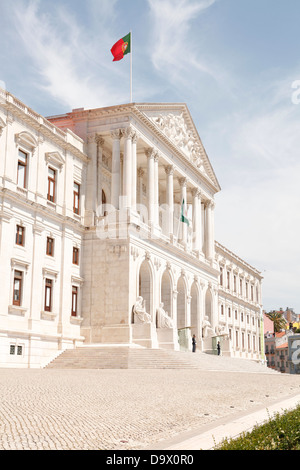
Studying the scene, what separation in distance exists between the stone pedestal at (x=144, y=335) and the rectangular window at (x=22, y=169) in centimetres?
1241

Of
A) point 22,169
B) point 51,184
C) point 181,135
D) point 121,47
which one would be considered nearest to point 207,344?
point 181,135

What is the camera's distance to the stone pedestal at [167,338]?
3938 centimetres

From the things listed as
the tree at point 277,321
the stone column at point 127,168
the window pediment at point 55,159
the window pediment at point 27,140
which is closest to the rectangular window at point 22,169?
the window pediment at point 27,140

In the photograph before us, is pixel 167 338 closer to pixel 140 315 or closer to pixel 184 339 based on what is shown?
pixel 140 315

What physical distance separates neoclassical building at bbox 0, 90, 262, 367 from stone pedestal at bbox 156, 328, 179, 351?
0.08 m

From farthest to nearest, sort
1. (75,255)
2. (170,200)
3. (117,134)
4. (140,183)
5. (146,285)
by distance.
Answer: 1. (140,183)
2. (170,200)
3. (146,285)
4. (117,134)
5. (75,255)

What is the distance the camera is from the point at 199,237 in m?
55.6

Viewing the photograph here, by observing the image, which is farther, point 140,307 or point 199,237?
point 199,237

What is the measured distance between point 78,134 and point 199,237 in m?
17.9

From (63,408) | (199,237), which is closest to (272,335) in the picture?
(199,237)

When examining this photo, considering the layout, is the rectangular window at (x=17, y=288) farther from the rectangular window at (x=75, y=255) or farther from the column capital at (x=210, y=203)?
the column capital at (x=210, y=203)

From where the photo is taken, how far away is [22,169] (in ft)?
116

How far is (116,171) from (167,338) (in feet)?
42.8

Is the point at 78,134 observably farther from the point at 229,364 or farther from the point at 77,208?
the point at 229,364
